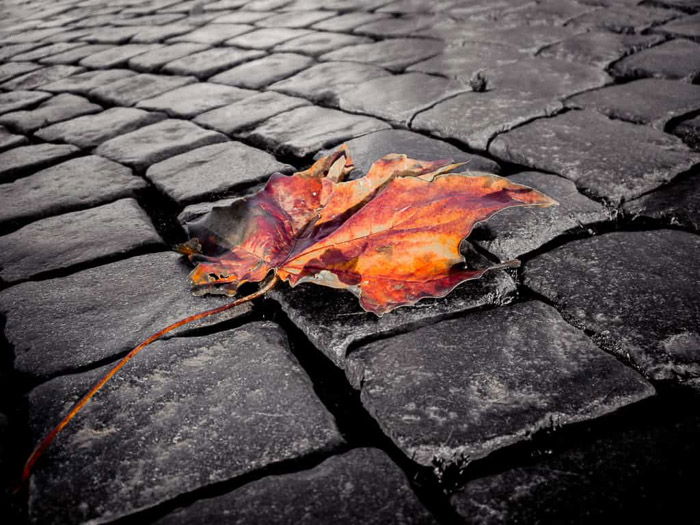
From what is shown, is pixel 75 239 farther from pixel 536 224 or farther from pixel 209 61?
pixel 209 61

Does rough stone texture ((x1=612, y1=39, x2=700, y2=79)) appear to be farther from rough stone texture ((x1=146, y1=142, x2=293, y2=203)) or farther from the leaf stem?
the leaf stem

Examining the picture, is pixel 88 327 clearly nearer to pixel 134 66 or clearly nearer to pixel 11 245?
pixel 11 245

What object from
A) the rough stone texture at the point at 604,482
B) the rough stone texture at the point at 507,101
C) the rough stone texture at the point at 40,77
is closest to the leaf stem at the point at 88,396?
the rough stone texture at the point at 604,482

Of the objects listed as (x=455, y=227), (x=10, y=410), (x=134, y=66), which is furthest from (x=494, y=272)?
(x=134, y=66)

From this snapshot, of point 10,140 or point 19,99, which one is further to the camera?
point 19,99

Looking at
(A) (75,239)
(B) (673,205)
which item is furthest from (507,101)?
(A) (75,239)
